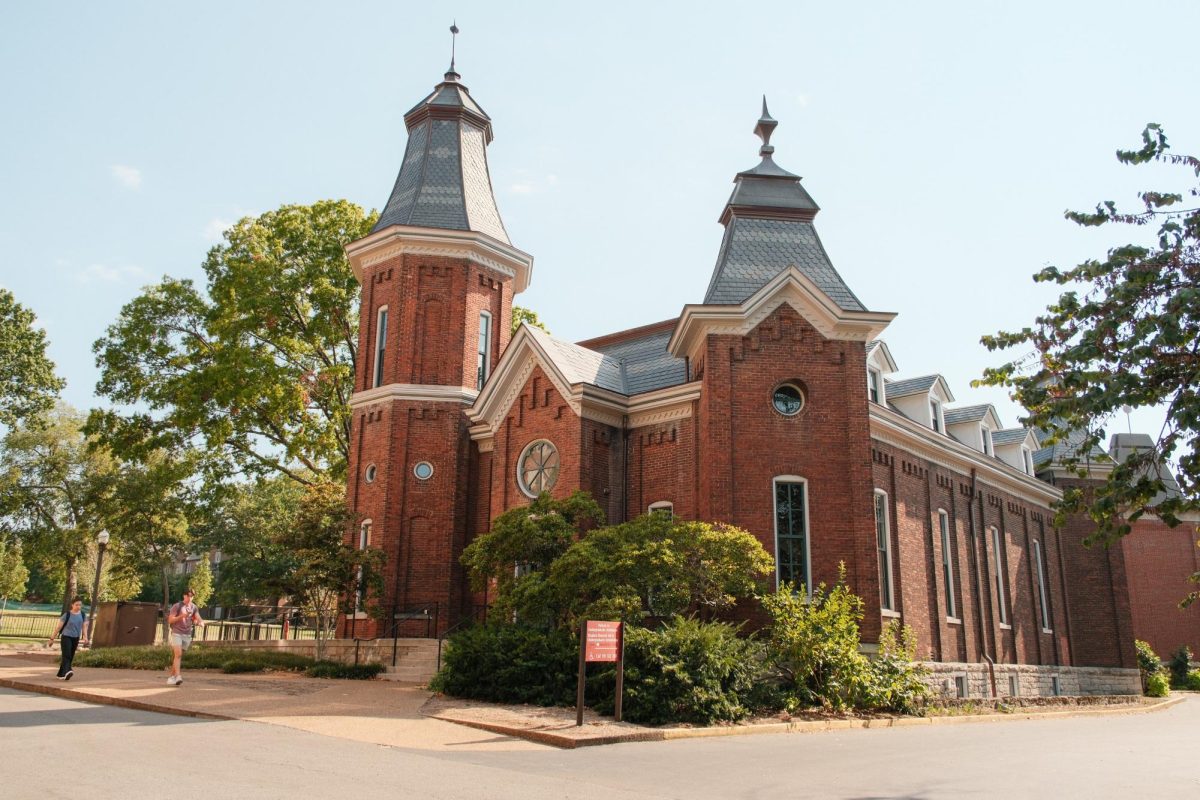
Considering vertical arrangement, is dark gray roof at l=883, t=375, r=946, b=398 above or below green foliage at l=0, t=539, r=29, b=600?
above

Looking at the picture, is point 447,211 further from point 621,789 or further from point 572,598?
point 621,789

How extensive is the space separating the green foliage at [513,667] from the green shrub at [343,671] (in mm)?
4314

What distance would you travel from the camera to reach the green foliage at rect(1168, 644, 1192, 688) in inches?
Result: 1671

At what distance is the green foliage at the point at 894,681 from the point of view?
A: 17280 mm

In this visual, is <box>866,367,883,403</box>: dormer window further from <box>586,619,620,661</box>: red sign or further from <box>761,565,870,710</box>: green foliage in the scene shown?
<box>586,619,620,661</box>: red sign

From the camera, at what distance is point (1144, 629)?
46.2 m

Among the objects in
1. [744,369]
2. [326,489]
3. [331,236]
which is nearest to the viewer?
[744,369]

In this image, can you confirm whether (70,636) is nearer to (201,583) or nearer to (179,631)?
(179,631)

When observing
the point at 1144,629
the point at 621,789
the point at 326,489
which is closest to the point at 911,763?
the point at 621,789

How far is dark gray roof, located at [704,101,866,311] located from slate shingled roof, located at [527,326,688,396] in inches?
105

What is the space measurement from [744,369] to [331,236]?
58.7 feet

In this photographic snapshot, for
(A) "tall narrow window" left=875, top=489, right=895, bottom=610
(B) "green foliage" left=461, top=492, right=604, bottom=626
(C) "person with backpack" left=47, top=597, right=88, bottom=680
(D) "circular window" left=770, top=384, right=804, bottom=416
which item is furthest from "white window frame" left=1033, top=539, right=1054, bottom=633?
(C) "person with backpack" left=47, top=597, right=88, bottom=680

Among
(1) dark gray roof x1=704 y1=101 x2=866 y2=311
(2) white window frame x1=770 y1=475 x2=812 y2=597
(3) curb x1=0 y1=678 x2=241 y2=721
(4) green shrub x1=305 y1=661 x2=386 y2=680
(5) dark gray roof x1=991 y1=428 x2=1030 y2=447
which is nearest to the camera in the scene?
(3) curb x1=0 y1=678 x2=241 y2=721

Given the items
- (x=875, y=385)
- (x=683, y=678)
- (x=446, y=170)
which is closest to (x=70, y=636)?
(x=683, y=678)
